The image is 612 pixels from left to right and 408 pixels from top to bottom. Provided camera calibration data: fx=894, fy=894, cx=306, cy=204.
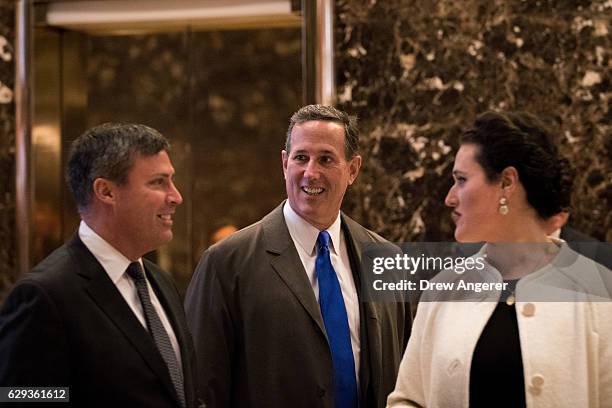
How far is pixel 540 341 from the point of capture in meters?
2.36

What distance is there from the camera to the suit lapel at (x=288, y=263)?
282 centimetres

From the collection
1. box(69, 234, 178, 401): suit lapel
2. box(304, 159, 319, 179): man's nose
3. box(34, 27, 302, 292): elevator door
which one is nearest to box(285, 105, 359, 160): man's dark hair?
box(304, 159, 319, 179): man's nose

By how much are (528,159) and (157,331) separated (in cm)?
112

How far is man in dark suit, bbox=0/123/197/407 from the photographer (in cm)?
207

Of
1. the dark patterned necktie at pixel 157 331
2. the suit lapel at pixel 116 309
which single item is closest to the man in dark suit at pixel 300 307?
the dark patterned necktie at pixel 157 331

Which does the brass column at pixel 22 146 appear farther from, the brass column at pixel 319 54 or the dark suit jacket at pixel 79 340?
the dark suit jacket at pixel 79 340

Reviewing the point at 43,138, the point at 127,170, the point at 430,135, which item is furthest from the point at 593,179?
the point at 43,138

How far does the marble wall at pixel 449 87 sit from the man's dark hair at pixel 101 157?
1.60 metres

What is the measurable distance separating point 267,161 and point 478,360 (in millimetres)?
1933

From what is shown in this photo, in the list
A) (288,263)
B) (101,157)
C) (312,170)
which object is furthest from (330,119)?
(101,157)

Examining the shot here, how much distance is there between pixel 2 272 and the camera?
13.4 feet

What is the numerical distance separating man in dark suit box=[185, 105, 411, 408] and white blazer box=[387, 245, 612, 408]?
0.31 metres

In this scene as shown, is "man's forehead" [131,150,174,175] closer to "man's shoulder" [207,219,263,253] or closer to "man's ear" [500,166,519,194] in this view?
"man's shoulder" [207,219,263,253]

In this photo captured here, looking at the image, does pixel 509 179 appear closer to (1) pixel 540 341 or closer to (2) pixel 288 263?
(1) pixel 540 341
